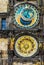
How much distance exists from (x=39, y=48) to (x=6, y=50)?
1.67m

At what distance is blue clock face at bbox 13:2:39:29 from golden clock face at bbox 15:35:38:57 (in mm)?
642

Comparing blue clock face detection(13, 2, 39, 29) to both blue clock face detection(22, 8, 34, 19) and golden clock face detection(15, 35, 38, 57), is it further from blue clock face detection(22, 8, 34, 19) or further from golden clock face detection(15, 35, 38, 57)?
golden clock face detection(15, 35, 38, 57)

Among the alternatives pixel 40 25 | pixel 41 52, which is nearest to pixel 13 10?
pixel 40 25

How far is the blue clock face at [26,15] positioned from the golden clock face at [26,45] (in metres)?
0.64

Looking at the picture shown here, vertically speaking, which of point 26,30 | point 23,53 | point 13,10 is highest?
point 13,10

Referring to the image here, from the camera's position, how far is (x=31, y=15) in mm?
16391

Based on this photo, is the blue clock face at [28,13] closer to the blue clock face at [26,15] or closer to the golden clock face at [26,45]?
the blue clock face at [26,15]

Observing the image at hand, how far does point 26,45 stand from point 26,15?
1.58 metres

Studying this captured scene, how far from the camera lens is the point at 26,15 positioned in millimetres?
16406

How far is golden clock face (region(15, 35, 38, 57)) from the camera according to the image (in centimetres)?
1591

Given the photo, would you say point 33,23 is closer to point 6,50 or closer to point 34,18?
point 34,18

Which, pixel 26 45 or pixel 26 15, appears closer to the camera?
pixel 26 45

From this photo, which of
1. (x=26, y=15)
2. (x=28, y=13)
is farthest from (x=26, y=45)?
(x=28, y=13)

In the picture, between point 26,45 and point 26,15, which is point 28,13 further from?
Result: point 26,45
